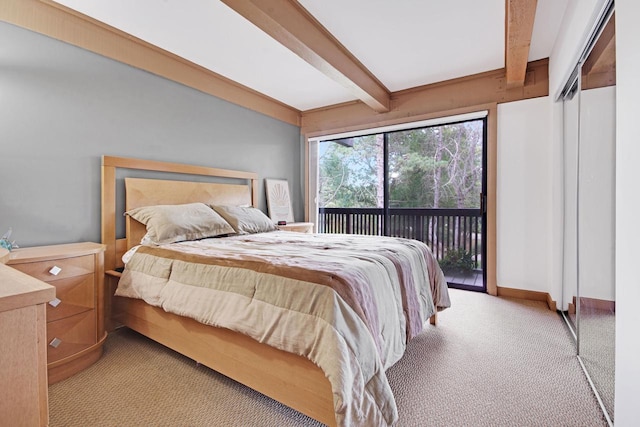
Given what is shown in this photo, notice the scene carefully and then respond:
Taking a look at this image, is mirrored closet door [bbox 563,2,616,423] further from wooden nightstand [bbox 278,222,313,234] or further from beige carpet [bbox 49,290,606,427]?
wooden nightstand [bbox 278,222,313,234]

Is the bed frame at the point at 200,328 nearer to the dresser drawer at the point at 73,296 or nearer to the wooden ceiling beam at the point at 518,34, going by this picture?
the dresser drawer at the point at 73,296

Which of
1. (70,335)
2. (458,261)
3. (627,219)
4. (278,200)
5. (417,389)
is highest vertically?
(278,200)

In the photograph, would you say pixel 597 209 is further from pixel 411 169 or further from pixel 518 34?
pixel 411 169

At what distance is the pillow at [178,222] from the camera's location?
2.47m

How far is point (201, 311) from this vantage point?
67.2 inches

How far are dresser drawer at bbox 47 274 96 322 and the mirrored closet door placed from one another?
9.75 ft

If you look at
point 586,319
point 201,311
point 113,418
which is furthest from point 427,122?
point 113,418

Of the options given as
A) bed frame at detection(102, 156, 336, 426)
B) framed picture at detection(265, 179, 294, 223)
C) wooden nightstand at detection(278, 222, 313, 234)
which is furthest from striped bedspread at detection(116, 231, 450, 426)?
framed picture at detection(265, 179, 294, 223)

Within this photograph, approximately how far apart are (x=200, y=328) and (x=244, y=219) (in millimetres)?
1486

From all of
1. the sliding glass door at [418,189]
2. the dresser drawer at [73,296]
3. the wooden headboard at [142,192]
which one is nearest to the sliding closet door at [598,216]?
the sliding glass door at [418,189]

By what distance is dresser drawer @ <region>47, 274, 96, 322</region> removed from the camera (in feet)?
6.05

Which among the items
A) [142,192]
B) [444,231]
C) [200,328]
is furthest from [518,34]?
[142,192]

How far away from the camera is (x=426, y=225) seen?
410 centimetres

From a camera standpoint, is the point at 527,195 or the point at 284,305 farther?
the point at 527,195
